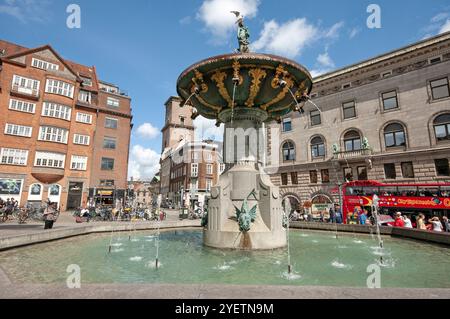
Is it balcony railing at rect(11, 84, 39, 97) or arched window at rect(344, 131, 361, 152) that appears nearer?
balcony railing at rect(11, 84, 39, 97)

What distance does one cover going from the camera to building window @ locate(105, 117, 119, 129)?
39344 millimetres

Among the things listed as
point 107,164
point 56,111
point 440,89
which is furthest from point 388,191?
point 56,111

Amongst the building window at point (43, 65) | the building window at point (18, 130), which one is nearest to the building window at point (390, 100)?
the building window at point (43, 65)

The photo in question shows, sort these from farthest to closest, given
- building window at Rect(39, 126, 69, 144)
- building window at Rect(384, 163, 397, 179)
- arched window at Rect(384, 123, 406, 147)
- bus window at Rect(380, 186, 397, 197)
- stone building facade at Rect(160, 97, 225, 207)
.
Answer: stone building facade at Rect(160, 97, 225, 207)
building window at Rect(39, 126, 69, 144)
arched window at Rect(384, 123, 406, 147)
building window at Rect(384, 163, 397, 179)
bus window at Rect(380, 186, 397, 197)

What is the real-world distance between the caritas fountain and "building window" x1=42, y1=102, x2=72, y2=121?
28.9m

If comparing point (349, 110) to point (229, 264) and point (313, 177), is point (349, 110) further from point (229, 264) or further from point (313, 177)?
point (229, 264)

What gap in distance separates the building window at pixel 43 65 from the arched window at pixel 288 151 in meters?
32.9

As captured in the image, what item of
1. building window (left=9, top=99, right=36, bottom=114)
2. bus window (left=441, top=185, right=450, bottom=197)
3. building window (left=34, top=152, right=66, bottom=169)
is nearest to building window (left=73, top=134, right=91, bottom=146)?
building window (left=34, top=152, right=66, bottom=169)

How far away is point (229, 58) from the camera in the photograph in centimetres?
851

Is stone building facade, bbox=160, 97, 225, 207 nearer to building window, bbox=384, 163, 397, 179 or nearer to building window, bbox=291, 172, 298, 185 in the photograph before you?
building window, bbox=291, 172, 298, 185

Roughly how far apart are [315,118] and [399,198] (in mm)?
18643
